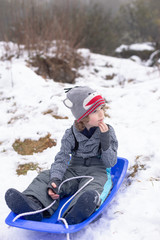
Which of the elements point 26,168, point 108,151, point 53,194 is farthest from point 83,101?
point 26,168

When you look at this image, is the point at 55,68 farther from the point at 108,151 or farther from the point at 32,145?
the point at 108,151

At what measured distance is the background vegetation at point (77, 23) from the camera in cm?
525

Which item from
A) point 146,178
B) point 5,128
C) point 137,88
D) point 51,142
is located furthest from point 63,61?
point 146,178

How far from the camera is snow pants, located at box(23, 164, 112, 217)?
1.36 m

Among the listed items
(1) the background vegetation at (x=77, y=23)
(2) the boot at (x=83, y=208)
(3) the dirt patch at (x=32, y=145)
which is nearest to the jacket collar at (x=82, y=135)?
(2) the boot at (x=83, y=208)

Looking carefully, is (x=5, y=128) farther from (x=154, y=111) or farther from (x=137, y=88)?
(x=137, y=88)

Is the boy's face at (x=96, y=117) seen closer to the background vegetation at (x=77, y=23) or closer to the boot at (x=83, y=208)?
the boot at (x=83, y=208)

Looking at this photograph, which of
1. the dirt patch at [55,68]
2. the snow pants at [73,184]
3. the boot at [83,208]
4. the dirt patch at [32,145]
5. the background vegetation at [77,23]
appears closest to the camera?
the boot at [83,208]

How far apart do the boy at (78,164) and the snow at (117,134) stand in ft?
0.46

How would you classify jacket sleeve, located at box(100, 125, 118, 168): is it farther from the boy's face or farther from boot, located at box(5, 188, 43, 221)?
boot, located at box(5, 188, 43, 221)

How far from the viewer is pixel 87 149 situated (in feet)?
5.28

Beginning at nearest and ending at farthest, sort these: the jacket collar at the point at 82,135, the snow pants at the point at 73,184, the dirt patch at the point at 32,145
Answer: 1. the snow pants at the point at 73,184
2. the jacket collar at the point at 82,135
3. the dirt patch at the point at 32,145

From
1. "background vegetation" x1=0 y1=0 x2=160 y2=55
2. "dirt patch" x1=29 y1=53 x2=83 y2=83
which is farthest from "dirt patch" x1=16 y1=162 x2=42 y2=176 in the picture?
"background vegetation" x1=0 y1=0 x2=160 y2=55

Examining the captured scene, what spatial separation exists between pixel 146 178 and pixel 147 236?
50 cm
